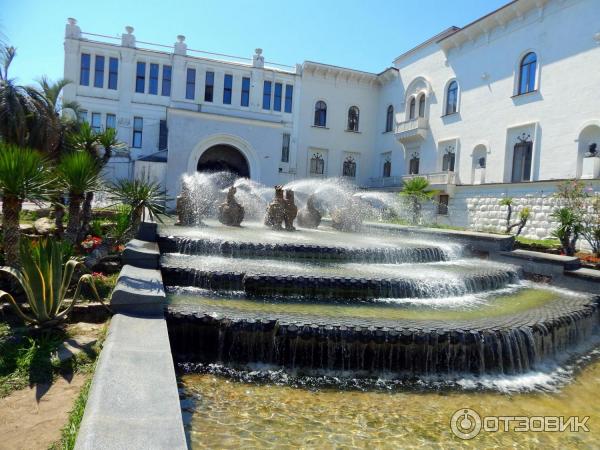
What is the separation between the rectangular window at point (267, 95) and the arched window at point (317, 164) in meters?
5.37

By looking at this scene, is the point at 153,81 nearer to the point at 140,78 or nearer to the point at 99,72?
the point at 140,78

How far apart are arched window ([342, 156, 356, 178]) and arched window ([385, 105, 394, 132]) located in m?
3.73

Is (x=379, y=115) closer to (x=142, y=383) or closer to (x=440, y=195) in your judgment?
(x=440, y=195)

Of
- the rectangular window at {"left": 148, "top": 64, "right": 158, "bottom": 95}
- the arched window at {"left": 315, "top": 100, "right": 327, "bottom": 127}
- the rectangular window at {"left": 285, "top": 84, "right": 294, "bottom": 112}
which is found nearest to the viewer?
the rectangular window at {"left": 148, "top": 64, "right": 158, "bottom": 95}

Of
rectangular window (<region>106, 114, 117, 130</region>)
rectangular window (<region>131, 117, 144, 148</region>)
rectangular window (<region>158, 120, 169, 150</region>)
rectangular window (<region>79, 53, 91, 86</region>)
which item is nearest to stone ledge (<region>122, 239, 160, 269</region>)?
rectangular window (<region>158, 120, 169, 150</region>)

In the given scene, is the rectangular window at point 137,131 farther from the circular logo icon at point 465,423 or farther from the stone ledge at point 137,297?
the circular logo icon at point 465,423

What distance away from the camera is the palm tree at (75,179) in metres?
7.77

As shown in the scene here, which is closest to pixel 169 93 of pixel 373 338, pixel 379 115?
pixel 379 115

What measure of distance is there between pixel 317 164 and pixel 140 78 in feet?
47.6

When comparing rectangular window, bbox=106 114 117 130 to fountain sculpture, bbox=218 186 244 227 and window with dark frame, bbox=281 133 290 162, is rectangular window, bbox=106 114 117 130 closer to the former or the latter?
window with dark frame, bbox=281 133 290 162

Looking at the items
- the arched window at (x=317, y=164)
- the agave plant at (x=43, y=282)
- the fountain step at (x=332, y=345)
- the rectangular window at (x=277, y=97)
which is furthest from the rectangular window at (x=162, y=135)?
the fountain step at (x=332, y=345)

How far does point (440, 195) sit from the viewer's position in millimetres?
25922

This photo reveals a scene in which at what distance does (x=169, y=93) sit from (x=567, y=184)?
2564cm

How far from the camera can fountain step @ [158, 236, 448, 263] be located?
30.2 ft
